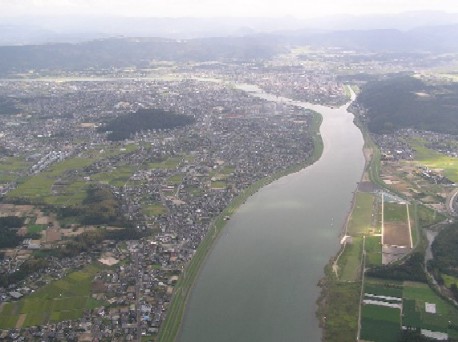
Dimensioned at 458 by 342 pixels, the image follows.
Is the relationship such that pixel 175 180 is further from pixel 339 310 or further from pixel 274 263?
pixel 339 310

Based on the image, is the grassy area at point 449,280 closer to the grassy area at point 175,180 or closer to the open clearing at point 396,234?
the open clearing at point 396,234

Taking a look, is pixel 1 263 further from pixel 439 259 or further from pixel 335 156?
pixel 335 156

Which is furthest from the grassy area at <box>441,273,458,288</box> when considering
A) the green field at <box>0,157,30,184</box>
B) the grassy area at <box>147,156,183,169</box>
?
the green field at <box>0,157,30,184</box>

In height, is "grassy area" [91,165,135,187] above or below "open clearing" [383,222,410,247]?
above

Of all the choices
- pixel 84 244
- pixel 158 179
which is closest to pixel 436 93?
pixel 158 179

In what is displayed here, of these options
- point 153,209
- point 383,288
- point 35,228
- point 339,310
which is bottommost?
point 339,310

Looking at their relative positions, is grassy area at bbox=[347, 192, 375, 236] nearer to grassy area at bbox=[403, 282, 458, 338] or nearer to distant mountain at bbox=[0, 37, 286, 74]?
grassy area at bbox=[403, 282, 458, 338]

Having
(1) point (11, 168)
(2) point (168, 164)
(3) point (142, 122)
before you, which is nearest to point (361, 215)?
(2) point (168, 164)
